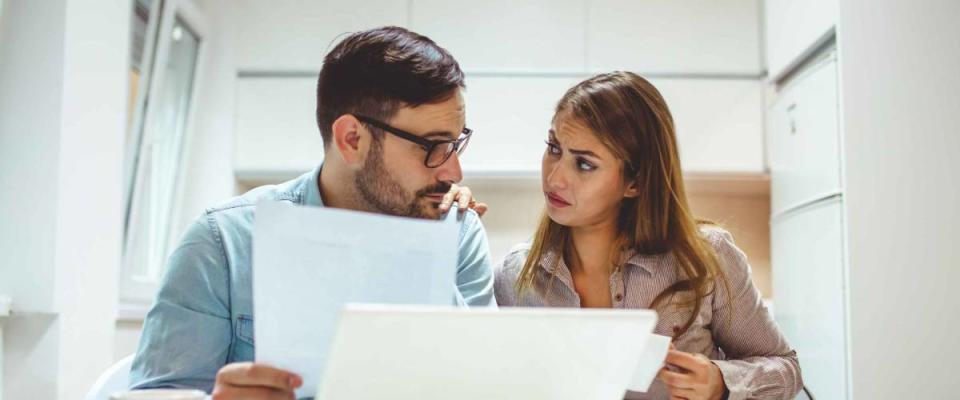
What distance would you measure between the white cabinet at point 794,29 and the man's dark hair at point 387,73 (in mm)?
1542

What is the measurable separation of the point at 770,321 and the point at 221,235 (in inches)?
36.8

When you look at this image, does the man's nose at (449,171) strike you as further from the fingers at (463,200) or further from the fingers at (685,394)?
the fingers at (685,394)

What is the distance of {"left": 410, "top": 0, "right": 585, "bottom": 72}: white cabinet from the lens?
10.7 feet

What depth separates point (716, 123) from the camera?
10.5 ft

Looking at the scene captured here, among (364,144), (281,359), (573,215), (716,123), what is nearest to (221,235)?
(364,144)

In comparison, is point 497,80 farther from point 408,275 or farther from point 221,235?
point 408,275

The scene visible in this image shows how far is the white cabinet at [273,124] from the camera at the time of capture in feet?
10.7

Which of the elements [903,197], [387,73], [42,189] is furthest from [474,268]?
[903,197]

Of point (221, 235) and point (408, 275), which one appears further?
point (221, 235)

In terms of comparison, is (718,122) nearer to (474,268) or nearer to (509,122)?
(509,122)

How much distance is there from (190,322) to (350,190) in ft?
1.16

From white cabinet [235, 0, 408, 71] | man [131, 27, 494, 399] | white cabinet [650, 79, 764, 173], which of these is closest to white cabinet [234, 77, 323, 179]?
white cabinet [235, 0, 408, 71]

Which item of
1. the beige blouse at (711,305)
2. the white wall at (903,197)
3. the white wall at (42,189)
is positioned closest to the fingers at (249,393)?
the beige blouse at (711,305)

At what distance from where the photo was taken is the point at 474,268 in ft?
4.75
